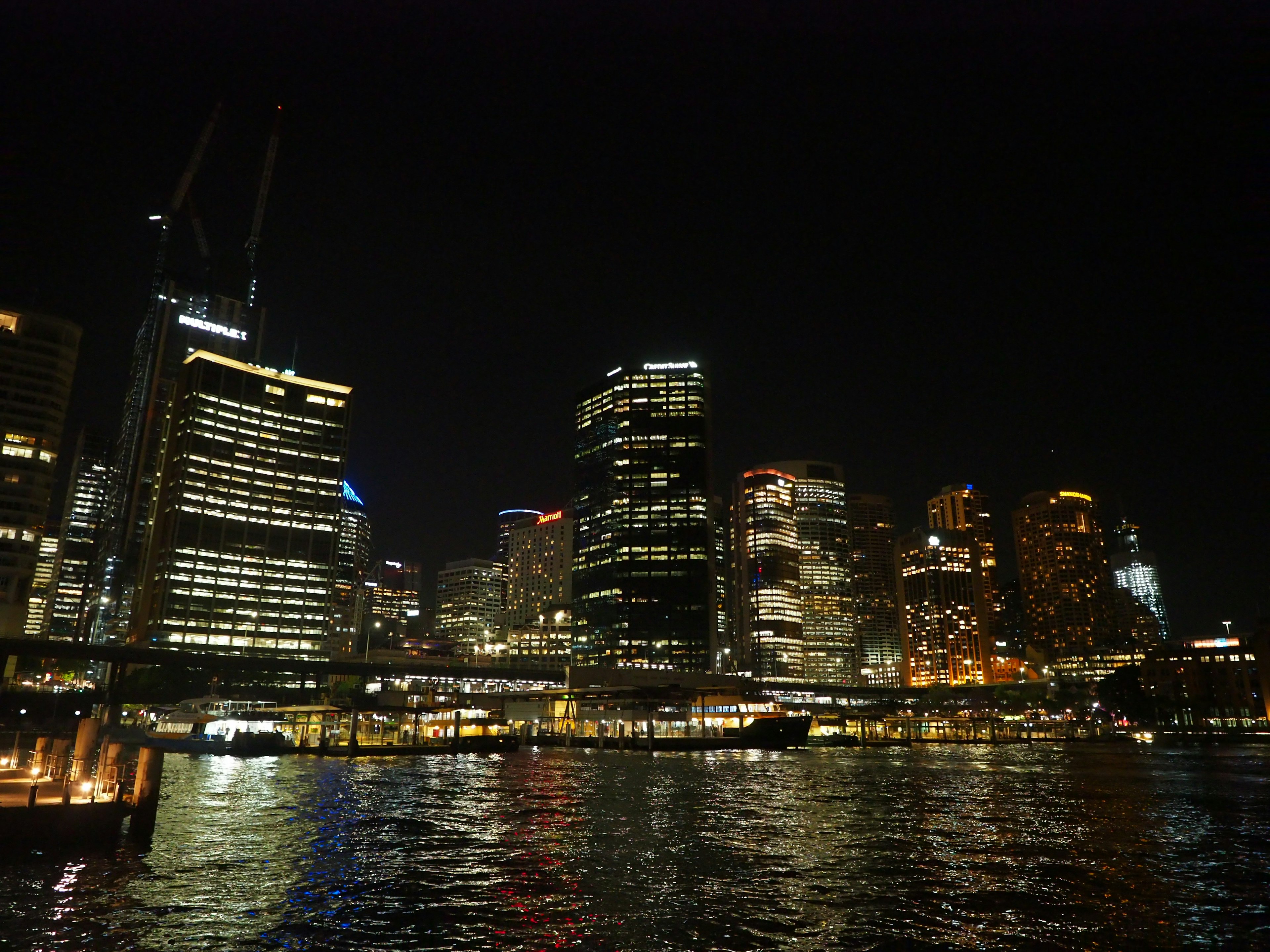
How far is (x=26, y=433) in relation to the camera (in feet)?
513

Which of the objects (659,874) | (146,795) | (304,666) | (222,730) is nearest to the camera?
(659,874)

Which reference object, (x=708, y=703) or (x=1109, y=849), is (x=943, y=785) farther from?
(x=708, y=703)

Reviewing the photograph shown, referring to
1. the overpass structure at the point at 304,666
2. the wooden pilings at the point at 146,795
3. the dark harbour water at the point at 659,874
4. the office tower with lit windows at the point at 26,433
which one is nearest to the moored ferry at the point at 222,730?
the overpass structure at the point at 304,666

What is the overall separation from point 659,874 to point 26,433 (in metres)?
174

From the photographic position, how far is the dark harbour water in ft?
64.3

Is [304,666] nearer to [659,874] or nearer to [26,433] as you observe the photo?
[26,433]

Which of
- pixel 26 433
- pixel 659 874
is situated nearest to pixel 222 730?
pixel 26 433

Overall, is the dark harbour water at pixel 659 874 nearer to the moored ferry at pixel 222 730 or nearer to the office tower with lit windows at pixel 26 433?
the moored ferry at pixel 222 730

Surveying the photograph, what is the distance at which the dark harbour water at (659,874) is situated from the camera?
19.6 meters

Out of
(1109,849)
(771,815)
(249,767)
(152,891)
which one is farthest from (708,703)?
(152,891)

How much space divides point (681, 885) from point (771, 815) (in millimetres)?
18654

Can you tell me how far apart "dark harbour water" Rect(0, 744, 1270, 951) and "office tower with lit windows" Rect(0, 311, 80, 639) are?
11922 cm

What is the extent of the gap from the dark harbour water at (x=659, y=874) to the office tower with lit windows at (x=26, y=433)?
11922 centimetres

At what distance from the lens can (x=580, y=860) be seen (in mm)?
28906
